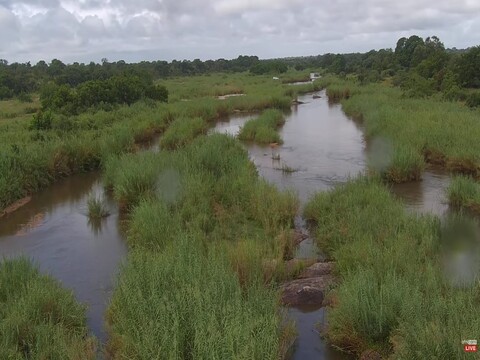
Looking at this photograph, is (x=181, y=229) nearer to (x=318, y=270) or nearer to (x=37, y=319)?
(x=318, y=270)

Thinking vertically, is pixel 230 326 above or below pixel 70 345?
above

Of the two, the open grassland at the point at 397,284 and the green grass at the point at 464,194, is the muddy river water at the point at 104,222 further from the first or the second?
the open grassland at the point at 397,284

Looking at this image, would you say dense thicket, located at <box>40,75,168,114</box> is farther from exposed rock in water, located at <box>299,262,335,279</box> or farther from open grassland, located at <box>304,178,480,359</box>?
exposed rock in water, located at <box>299,262,335,279</box>

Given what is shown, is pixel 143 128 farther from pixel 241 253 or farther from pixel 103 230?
pixel 241 253

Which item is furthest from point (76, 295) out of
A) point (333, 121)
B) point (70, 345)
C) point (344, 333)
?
point (333, 121)

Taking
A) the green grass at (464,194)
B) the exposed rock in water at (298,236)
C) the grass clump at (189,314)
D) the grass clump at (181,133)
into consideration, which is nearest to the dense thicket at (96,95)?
the grass clump at (181,133)

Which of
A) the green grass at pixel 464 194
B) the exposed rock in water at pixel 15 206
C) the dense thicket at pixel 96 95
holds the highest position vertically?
the dense thicket at pixel 96 95
